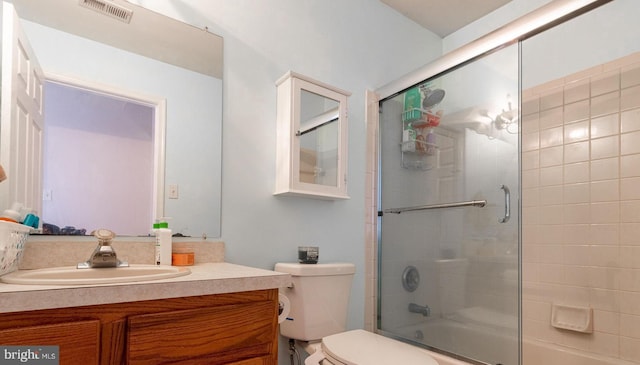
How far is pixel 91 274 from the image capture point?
1135 mm

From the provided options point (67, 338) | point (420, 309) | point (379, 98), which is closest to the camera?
point (67, 338)

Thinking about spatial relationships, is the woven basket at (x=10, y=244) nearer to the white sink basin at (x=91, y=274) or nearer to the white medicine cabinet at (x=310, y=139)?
the white sink basin at (x=91, y=274)

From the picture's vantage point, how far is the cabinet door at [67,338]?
728 mm

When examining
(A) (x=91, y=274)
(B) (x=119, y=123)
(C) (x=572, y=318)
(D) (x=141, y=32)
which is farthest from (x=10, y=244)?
(C) (x=572, y=318)

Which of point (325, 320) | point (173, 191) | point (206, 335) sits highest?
point (173, 191)

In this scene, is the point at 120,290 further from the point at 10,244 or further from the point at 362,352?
the point at 362,352

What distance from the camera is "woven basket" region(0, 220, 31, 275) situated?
0.85 m

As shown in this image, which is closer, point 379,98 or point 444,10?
point 379,98

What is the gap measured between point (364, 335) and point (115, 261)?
1023 millimetres

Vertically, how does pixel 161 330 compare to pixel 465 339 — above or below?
above

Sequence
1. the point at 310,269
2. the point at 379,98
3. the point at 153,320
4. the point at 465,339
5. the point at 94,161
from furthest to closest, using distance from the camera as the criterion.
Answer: the point at 379,98
the point at 465,339
the point at 310,269
the point at 94,161
the point at 153,320

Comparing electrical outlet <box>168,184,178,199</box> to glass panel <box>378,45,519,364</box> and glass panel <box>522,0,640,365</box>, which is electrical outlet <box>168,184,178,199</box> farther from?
glass panel <box>522,0,640,365</box>

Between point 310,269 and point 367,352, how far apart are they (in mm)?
410

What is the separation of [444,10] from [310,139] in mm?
1366
